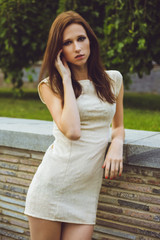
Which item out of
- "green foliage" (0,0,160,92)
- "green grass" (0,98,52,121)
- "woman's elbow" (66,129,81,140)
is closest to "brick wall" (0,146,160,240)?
"woman's elbow" (66,129,81,140)

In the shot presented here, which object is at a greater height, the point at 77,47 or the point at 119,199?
the point at 77,47

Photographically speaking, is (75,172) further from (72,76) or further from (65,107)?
(72,76)

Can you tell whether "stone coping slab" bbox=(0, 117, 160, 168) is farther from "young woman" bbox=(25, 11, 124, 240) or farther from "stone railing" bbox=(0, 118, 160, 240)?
"young woman" bbox=(25, 11, 124, 240)

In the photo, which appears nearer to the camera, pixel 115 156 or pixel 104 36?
pixel 115 156

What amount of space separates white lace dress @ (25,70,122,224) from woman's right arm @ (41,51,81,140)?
8cm

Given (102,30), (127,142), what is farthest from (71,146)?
(102,30)

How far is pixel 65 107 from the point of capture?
2.24 m

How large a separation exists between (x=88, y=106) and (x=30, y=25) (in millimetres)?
7562

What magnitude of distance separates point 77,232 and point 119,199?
0.49m

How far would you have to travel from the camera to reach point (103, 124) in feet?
7.66

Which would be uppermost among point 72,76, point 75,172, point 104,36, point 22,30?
point 22,30

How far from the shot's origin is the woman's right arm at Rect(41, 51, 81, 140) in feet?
7.23

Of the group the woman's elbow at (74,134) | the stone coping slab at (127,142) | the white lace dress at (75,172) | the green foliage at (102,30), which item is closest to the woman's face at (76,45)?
the white lace dress at (75,172)

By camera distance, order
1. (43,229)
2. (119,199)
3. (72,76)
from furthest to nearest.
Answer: (119,199) → (72,76) → (43,229)
